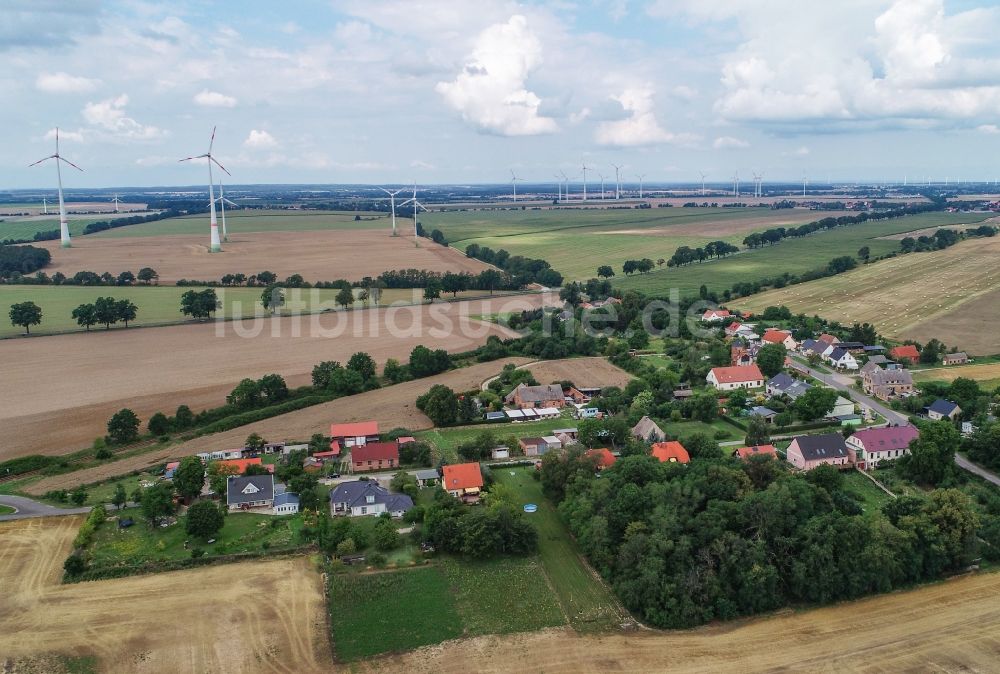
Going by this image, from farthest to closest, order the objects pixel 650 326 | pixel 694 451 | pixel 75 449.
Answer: pixel 650 326 → pixel 75 449 → pixel 694 451

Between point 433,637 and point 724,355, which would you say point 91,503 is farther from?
point 724,355

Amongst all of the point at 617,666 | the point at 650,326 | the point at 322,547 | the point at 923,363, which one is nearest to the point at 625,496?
the point at 617,666

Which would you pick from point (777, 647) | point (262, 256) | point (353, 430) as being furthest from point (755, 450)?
point (262, 256)

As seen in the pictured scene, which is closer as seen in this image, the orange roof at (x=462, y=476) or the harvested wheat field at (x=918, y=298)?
the orange roof at (x=462, y=476)

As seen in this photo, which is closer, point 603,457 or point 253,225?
point 603,457

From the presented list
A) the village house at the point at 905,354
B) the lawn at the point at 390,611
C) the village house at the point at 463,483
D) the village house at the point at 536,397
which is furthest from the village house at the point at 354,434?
the village house at the point at 905,354

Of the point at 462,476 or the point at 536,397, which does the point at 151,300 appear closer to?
the point at 536,397

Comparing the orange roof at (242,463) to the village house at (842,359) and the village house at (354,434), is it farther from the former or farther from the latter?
the village house at (842,359)
